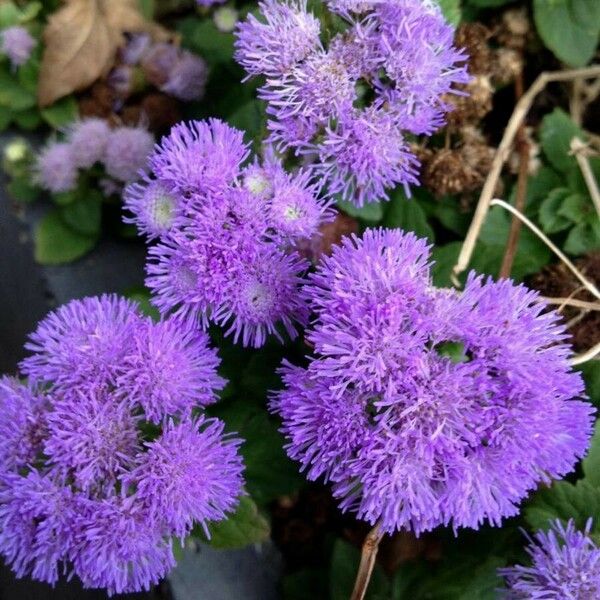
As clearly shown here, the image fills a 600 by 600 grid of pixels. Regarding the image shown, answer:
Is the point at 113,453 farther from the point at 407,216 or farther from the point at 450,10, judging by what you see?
the point at 450,10

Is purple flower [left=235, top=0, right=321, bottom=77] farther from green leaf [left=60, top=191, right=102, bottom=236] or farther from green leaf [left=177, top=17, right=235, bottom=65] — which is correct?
green leaf [left=60, top=191, right=102, bottom=236]

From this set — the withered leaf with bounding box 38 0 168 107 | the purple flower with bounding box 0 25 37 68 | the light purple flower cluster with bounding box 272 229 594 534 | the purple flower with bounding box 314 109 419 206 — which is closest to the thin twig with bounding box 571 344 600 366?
the light purple flower cluster with bounding box 272 229 594 534

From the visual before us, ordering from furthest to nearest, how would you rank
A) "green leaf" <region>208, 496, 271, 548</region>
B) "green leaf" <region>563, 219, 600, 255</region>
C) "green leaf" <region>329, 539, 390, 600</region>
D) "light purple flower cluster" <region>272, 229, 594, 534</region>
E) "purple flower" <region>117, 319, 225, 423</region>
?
"green leaf" <region>563, 219, 600, 255</region> → "green leaf" <region>329, 539, 390, 600</region> → "green leaf" <region>208, 496, 271, 548</region> → "purple flower" <region>117, 319, 225, 423</region> → "light purple flower cluster" <region>272, 229, 594, 534</region>

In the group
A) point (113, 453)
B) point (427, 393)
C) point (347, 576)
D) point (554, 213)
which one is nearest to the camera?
point (427, 393)

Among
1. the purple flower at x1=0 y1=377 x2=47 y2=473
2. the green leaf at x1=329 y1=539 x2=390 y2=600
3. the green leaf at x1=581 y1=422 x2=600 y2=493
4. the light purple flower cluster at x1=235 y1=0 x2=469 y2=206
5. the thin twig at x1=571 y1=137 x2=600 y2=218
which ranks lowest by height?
the green leaf at x1=329 y1=539 x2=390 y2=600

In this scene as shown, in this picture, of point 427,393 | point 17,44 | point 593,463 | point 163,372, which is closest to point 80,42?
point 17,44
